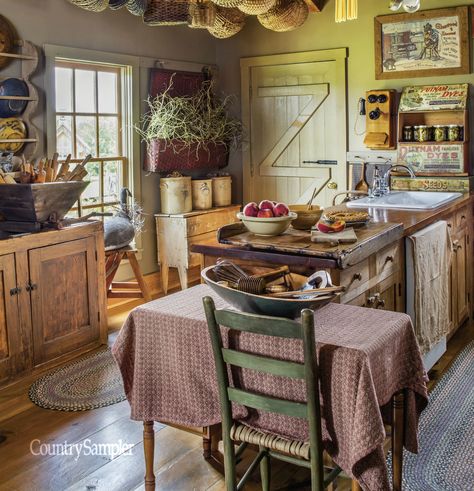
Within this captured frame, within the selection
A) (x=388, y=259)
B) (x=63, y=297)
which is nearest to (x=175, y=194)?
(x=63, y=297)

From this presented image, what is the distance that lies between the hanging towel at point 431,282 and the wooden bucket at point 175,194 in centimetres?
265

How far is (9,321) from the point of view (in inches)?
148

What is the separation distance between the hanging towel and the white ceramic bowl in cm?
87

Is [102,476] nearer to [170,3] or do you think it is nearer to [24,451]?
[24,451]

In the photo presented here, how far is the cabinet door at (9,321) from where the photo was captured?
12.2ft

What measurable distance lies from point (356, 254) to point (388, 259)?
0.59m

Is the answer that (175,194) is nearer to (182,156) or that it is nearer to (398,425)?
(182,156)

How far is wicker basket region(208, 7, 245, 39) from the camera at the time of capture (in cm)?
518

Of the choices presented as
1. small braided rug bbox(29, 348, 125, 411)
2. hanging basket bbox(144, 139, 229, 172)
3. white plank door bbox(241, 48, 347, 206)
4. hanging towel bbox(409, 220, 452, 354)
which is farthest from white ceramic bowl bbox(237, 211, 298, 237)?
white plank door bbox(241, 48, 347, 206)

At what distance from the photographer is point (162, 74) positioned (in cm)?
606

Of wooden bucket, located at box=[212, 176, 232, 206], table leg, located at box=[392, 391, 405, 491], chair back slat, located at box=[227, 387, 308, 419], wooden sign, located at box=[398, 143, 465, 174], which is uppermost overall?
wooden sign, located at box=[398, 143, 465, 174]

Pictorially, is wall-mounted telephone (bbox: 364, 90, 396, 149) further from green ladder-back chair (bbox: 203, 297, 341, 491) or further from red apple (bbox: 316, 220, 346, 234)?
green ladder-back chair (bbox: 203, 297, 341, 491)

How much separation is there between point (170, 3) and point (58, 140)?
55.1 inches

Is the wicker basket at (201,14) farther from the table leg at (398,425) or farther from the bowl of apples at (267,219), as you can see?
the table leg at (398,425)
